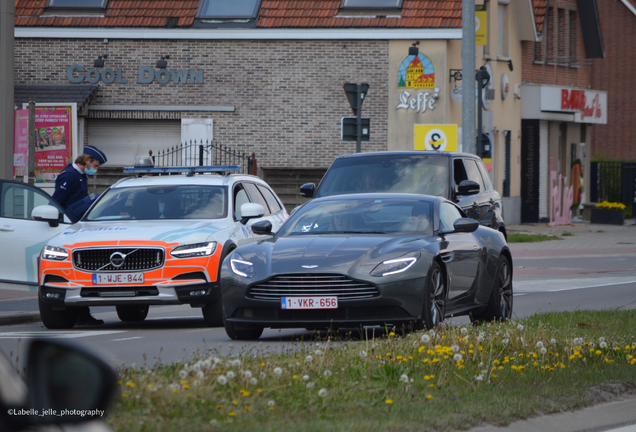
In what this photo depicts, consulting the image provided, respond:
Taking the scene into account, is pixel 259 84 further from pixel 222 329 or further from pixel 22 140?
pixel 222 329

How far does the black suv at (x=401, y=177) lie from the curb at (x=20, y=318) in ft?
13.3

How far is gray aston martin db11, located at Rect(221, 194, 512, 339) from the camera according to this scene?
30.3ft

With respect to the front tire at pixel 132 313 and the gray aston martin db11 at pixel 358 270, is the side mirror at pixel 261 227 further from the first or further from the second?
the front tire at pixel 132 313

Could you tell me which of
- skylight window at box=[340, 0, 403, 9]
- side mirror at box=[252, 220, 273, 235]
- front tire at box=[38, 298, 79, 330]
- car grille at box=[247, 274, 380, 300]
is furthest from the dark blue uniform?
skylight window at box=[340, 0, 403, 9]

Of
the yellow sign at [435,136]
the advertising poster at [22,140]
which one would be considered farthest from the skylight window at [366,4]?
the advertising poster at [22,140]

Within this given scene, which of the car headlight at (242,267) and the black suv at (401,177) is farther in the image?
the black suv at (401,177)

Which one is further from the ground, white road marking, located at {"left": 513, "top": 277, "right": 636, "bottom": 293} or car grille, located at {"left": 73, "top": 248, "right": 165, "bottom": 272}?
car grille, located at {"left": 73, "top": 248, "right": 165, "bottom": 272}

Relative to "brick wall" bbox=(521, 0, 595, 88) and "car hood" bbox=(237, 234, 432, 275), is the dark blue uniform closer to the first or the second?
"car hood" bbox=(237, 234, 432, 275)

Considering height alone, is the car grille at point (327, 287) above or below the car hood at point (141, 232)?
below

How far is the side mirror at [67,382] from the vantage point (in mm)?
2086

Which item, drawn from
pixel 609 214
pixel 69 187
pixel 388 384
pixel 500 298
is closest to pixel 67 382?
pixel 388 384

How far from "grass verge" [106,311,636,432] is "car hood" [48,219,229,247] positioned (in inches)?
142

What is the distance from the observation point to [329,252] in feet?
31.1

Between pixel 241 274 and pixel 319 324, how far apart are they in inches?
33.4
